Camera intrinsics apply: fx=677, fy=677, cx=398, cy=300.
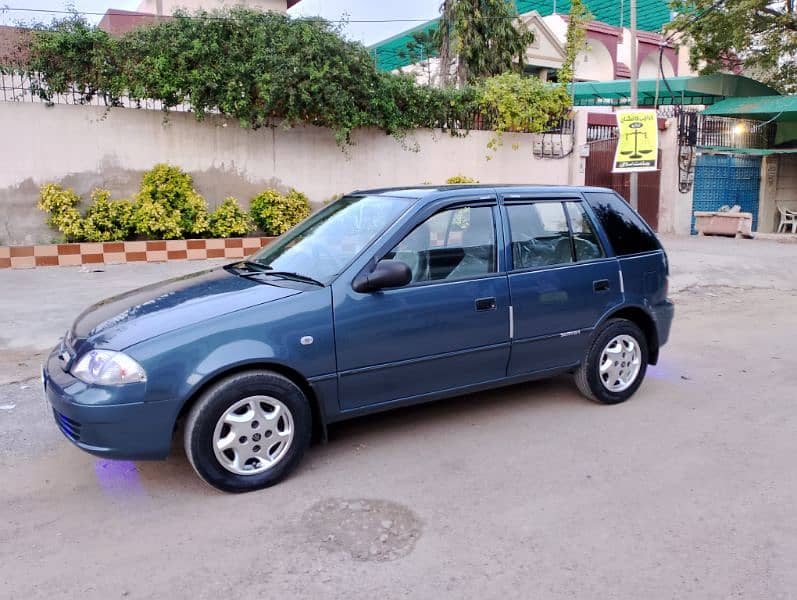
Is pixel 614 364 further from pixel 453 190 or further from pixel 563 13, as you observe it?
pixel 563 13

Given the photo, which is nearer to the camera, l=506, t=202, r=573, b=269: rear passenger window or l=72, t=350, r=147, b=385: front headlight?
l=72, t=350, r=147, b=385: front headlight

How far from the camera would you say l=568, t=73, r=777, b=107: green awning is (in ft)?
59.4

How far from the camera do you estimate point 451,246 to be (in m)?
4.29

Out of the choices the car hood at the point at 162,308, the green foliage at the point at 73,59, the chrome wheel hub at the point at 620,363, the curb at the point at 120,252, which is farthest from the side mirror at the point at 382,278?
the green foliage at the point at 73,59

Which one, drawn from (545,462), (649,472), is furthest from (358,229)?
(649,472)

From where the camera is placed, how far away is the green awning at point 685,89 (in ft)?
59.4

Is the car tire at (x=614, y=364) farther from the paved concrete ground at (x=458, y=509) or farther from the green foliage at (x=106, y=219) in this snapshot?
the green foliage at (x=106, y=219)

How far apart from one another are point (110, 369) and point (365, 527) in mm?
1477

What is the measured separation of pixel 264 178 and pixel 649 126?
7712 millimetres

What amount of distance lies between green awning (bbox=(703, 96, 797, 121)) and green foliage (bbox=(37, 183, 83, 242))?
15.5 metres

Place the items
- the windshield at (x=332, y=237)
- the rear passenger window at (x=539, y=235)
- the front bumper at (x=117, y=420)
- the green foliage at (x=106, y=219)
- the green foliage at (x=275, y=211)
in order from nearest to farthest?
the front bumper at (x=117, y=420) < the windshield at (x=332, y=237) < the rear passenger window at (x=539, y=235) < the green foliage at (x=106, y=219) < the green foliage at (x=275, y=211)

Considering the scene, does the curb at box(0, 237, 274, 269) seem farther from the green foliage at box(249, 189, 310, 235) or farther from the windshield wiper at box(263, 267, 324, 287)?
the windshield wiper at box(263, 267, 324, 287)

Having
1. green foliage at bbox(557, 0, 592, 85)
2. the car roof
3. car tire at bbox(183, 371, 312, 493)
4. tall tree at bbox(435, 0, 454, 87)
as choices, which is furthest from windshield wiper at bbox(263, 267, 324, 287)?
tall tree at bbox(435, 0, 454, 87)

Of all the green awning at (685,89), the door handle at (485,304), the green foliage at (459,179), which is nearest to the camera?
the door handle at (485,304)
